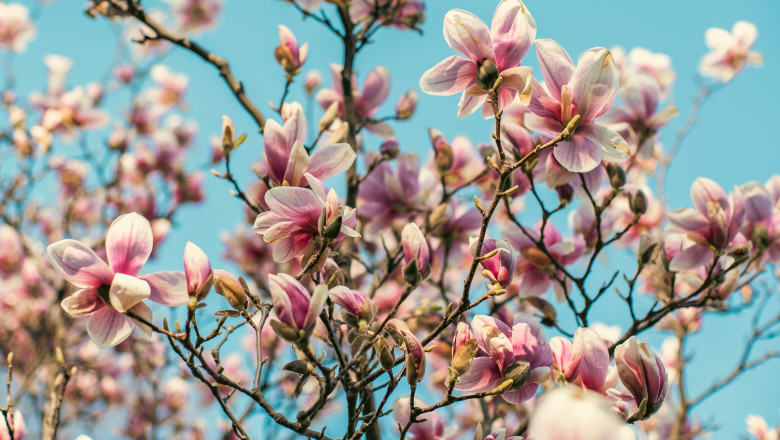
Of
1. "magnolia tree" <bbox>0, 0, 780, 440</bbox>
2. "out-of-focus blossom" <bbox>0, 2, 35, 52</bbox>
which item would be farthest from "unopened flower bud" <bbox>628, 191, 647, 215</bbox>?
"out-of-focus blossom" <bbox>0, 2, 35, 52</bbox>

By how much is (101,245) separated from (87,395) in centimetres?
202

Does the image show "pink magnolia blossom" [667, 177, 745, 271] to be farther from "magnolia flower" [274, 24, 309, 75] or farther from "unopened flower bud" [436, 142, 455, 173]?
"magnolia flower" [274, 24, 309, 75]

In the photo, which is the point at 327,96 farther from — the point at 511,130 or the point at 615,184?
the point at 615,184

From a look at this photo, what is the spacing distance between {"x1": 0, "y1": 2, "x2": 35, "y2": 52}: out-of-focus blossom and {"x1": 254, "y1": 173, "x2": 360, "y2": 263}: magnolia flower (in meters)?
3.90

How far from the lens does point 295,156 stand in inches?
45.8

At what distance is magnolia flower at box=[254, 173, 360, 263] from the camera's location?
3.44 ft

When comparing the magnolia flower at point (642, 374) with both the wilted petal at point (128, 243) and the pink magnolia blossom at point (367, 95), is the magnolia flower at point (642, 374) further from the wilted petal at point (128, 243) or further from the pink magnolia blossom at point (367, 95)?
the pink magnolia blossom at point (367, 95)

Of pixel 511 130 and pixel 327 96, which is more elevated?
pixel 327 96

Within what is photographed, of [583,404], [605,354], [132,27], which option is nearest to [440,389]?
[605,354]

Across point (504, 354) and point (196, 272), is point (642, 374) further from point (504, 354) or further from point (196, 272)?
point (196, 272)

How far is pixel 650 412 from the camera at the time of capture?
105cm

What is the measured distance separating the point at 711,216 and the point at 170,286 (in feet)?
4.36

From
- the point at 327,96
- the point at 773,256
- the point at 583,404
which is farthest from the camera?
the point at 327,96

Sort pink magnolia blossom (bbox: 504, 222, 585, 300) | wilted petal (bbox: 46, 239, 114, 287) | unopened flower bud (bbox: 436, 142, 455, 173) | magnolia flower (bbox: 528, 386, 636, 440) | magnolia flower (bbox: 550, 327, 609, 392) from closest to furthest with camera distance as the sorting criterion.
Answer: magnolia flower (bbox: 528, 386, 636, 440)
wilted petal (bbox: 46, 239, 114, 287)
magnolia flower (bbox: 550, 327, 609, 392)
pink magnolia blossom (bbox: 504, 222, 585, 300)
unopened flower bud (bbox: 436, 142, 455, 173)
